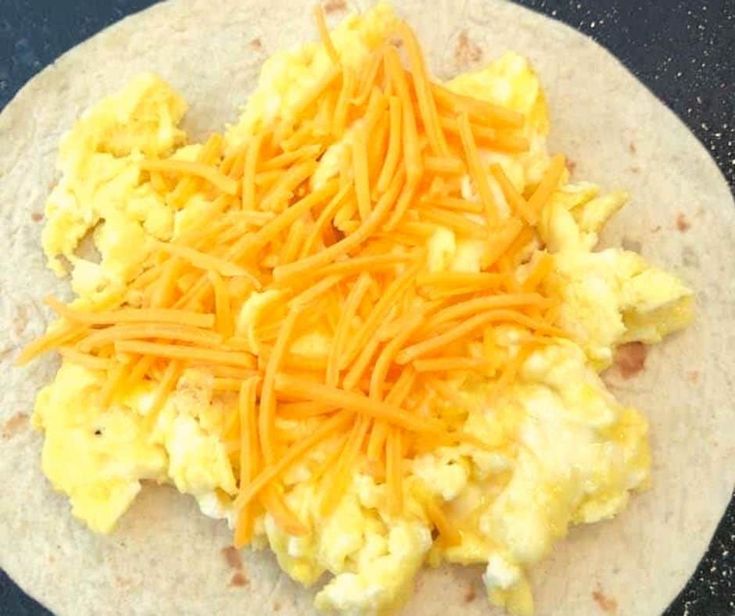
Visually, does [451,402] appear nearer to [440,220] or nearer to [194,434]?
[440,220]

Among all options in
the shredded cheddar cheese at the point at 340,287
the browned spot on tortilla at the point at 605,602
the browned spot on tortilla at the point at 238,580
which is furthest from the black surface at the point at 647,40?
the browned spot on tortilla at the point at 238,580

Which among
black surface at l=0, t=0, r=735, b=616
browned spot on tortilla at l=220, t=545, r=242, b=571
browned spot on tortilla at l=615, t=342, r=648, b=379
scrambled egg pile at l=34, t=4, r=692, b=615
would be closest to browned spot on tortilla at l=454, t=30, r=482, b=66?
scrambled egg pile at l=34, t=4, r=692, b=615

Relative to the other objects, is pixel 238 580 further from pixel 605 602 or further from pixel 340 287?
pixel 605 602

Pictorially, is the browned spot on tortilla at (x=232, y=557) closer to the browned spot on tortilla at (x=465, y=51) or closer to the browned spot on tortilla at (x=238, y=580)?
the browned spot on tortilla at (x=238, y=580)

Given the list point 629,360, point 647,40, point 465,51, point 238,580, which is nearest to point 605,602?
point 629,360

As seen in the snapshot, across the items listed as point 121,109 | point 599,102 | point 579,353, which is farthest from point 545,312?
point 121,109
